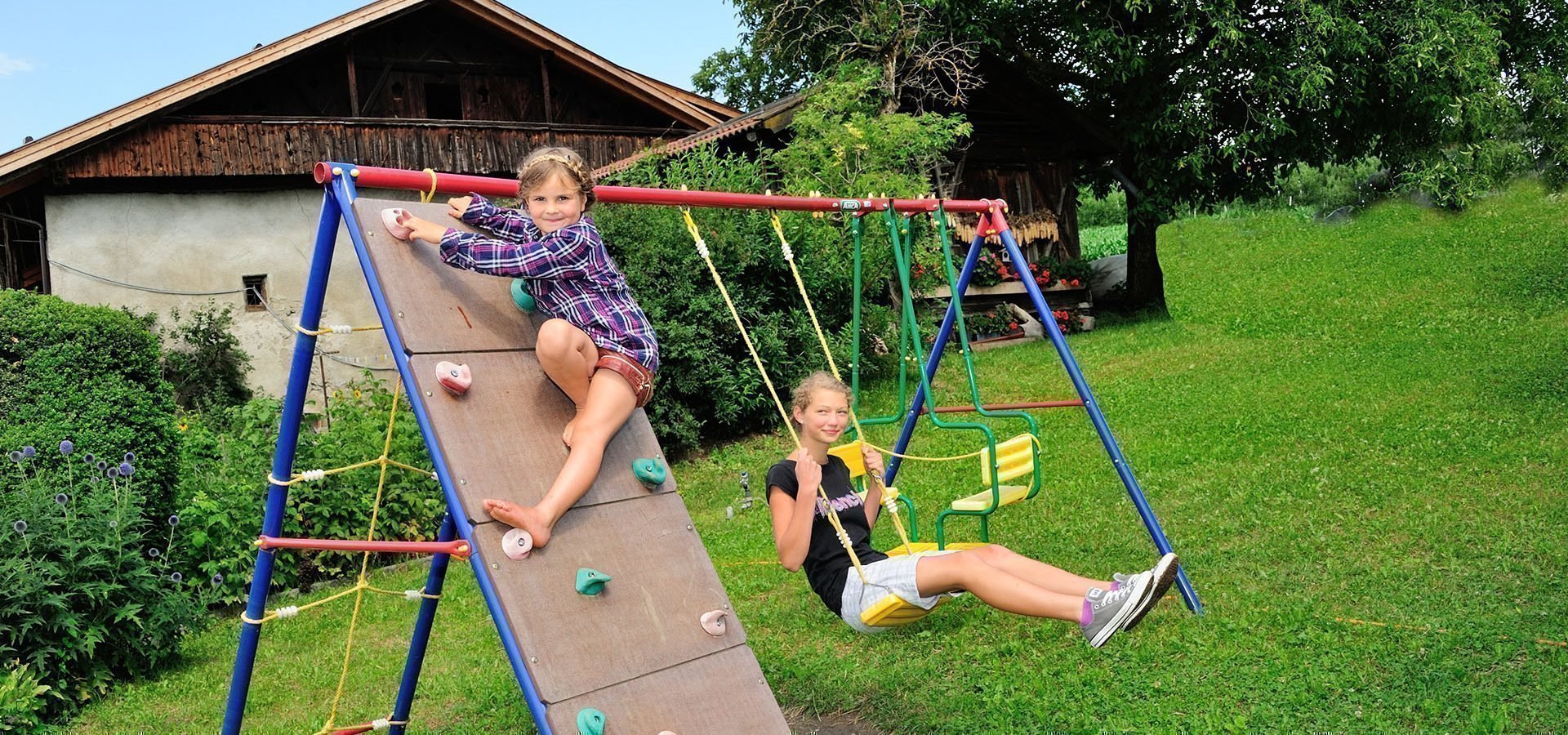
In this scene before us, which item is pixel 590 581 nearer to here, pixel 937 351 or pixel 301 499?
pixel 937 351

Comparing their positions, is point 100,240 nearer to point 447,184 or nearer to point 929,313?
point 929,313

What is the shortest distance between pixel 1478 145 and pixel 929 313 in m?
6.60

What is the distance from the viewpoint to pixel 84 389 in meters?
6.26

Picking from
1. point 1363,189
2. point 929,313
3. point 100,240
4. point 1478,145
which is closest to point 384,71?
point 100,240

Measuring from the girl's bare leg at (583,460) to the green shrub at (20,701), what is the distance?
2.81 m

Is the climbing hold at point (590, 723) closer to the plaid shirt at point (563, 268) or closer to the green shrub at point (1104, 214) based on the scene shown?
the plaid shirt at point (563, 268)

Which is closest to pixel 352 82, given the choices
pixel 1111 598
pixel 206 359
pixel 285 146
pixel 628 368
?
pixel 285 146

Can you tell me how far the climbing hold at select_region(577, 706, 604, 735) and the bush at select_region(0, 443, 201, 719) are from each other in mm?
3200

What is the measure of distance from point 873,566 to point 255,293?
38.1 ft

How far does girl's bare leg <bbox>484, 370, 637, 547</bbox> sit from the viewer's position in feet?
10.7

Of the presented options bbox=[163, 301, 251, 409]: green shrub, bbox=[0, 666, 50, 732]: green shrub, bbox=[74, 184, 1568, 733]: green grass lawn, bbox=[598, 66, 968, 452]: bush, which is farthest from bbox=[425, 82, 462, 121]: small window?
bbox=[0, 666, 50, 732]: green shrub

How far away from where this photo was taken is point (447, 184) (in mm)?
3900

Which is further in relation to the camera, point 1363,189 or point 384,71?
point 1363,189

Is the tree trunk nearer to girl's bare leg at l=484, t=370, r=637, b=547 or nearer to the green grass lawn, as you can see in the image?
the green grass lawn
